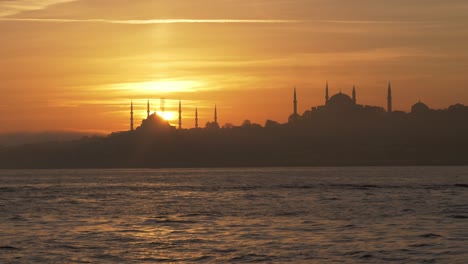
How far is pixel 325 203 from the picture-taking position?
103 meters

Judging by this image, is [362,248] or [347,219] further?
[347,219]

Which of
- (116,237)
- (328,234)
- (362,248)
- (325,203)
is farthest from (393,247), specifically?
(325,203)

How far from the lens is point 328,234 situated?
62.2 metres

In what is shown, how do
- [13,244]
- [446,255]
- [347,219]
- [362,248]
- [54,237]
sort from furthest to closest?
[347,219] → [54,237] → [13,244] → [362,248] → [446,255]

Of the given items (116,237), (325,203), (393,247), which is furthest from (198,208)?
(393,247)

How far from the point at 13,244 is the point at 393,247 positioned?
26.4 meters

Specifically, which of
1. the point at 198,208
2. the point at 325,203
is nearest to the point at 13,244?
the point at 198,208

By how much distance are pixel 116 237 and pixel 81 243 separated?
15.6ft

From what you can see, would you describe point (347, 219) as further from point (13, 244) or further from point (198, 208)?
point (13, 244)

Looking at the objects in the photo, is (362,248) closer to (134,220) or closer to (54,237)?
(54,237)

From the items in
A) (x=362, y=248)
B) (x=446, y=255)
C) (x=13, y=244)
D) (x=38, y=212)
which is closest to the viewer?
(x=446, y=255)

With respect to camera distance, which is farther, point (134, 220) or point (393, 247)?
point (134, 220)

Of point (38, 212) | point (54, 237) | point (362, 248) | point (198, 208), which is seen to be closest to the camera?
point (362, 248)

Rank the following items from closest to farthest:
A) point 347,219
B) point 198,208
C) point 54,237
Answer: point 54,237
point 347,219
point 198,208
